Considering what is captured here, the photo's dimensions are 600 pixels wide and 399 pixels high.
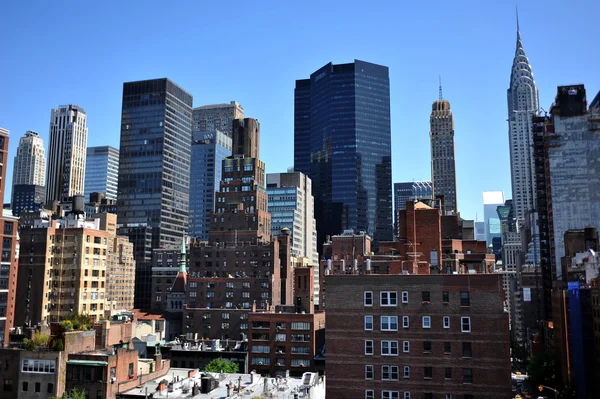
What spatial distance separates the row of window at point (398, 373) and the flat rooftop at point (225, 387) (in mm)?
12412

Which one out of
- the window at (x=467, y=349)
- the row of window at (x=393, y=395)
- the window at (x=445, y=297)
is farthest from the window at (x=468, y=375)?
the window at (x=445, y=297)

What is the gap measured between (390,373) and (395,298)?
9407mm

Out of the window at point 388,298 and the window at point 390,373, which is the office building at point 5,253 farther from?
the window at point 390,373

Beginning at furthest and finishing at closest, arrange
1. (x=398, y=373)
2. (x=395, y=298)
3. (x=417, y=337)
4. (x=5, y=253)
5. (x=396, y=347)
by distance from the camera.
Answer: (x=5, y=253), (x=395, y=298), (x=396, y=347), (x=417, y=337), (x=398, y=373)

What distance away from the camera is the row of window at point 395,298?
74875 millimetres

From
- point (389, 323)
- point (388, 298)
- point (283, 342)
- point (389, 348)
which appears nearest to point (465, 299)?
point (388, 298)

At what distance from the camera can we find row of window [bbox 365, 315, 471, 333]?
243 feet

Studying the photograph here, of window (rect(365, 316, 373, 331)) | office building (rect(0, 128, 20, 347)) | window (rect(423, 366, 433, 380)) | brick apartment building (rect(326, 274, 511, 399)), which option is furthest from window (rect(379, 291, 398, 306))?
office building (rect(0, 128, 20, 347))

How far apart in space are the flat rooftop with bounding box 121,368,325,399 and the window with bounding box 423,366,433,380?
1820 cm

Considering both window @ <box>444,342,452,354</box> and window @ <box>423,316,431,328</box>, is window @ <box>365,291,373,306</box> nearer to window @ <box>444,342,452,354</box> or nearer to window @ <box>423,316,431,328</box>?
window @ <box>423,316,431,328</box>

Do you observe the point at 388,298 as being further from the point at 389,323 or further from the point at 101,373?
the point at 101,373

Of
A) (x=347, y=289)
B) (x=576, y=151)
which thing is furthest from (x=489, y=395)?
(x=576, y=151)

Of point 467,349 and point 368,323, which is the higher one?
point 368,323

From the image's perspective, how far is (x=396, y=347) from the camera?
7506cm
